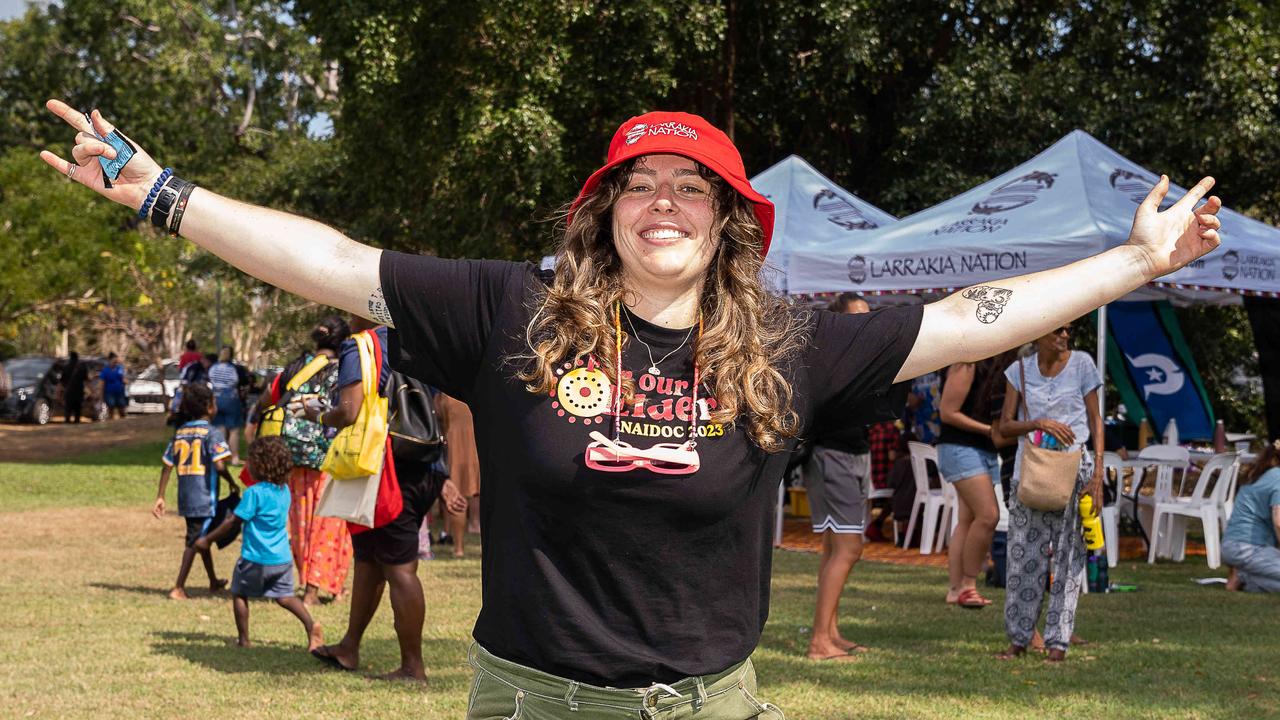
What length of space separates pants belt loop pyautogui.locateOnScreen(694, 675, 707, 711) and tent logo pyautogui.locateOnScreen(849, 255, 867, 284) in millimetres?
9187

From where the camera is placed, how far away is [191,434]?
33.3 feet

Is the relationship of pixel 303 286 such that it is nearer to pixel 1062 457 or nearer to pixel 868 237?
pixel 1062 457

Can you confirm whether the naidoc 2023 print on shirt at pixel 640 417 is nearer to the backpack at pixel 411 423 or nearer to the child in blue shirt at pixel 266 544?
the backpack at pixel 411 423

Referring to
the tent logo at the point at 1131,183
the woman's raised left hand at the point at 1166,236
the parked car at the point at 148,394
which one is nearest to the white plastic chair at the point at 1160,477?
the tent logo at the point at 1131,183

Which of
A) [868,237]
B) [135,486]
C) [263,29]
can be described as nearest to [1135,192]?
[868,237]

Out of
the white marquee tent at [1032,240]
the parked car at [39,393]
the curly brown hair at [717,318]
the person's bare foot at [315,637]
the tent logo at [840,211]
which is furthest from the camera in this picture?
the parked car at [39,393]

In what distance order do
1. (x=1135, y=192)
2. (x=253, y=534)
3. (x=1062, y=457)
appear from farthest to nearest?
1. (x=1135, y=192)
2. (x=253, y=534)
3. (x=1062, y=457)

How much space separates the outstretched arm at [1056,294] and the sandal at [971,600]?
6644mm

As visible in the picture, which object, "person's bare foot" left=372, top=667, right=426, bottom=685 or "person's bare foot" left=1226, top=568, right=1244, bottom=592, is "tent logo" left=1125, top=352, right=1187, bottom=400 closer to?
"person's bare foot" left=1226, top=568, right=1244, bottom=592

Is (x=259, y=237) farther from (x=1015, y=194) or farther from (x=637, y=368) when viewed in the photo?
(x=1015, y=194)

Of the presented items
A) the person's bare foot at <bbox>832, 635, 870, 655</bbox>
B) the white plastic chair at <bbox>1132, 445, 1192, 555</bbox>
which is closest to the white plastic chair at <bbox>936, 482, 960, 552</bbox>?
the white plastic chair at <bbox>1132, 445, 1192, 555</bbox>

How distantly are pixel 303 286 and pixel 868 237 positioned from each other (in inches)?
380

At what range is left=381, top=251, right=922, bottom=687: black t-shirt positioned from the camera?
2613 mm

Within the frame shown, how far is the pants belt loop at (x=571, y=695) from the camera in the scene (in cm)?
260
